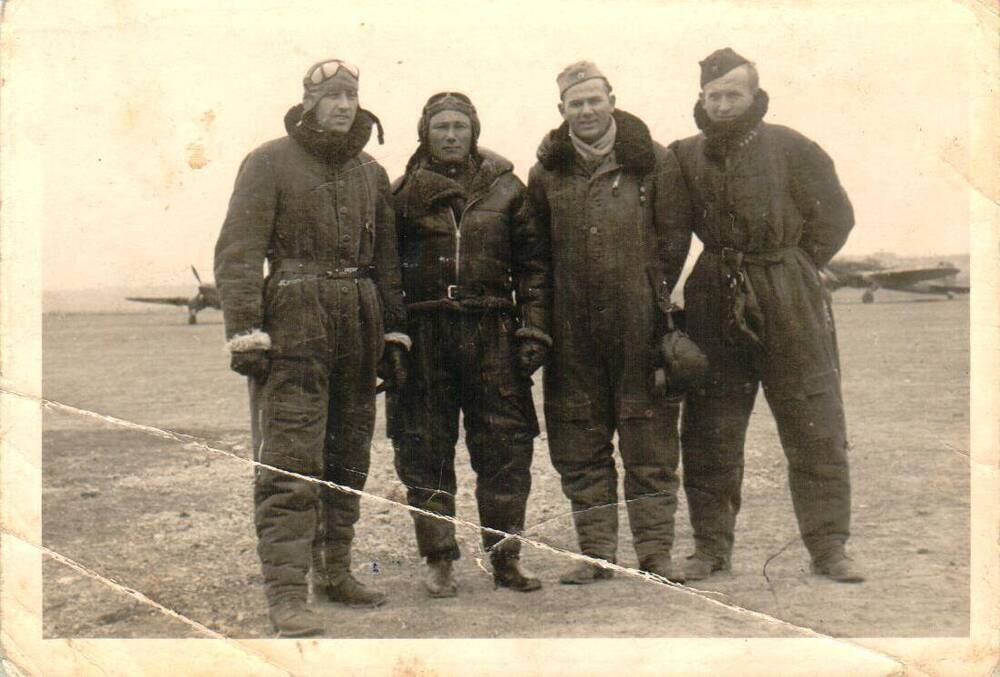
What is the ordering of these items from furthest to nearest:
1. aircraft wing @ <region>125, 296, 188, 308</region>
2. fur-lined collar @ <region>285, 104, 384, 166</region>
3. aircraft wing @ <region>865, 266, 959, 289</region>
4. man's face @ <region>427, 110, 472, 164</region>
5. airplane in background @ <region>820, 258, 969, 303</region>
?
aircraft wing @ <region>125, 296, 188, 308</region> → aircraft wing @ <region>865, 266, 959, 289</region> → airplane in background @ <region>820, 258, 969, 303</region> → man's face @ <region>427, 110, 472, 164</region> → fur-lined collar @ <region>285, 104, 384, 166</region>

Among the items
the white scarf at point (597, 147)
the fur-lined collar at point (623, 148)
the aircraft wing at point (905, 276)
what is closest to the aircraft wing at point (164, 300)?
the fur-lined collar at point (623, 148)

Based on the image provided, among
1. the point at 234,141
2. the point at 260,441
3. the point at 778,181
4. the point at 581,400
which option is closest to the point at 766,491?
the point at 581,400

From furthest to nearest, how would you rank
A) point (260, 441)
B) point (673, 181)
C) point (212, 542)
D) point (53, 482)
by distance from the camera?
1. point (53, 482)
2. point (212, 542)
3. point (673, 181)
4. point (260, 441)

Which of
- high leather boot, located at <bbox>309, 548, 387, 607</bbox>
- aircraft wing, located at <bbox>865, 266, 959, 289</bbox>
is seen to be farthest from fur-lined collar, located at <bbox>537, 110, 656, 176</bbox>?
high leather boot, located at <bbox>309, 548, 387, 607</bbox>

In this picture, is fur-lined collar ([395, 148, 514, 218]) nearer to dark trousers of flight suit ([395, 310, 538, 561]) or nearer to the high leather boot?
dark trousers of flight suit ([395, 310, 538, 561])

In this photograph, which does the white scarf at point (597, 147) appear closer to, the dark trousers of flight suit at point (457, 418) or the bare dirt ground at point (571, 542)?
the dark trousers of flight suit at point (457, 418)

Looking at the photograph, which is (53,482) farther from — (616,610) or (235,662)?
(616,610)
